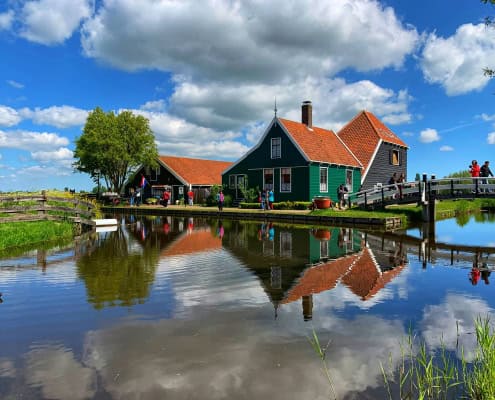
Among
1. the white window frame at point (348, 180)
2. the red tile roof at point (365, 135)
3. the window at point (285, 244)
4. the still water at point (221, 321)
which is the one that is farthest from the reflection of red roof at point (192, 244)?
the red tile roof at point (365, 135)

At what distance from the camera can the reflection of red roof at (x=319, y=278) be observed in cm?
707

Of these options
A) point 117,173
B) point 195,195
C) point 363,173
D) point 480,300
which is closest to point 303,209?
point 363,173

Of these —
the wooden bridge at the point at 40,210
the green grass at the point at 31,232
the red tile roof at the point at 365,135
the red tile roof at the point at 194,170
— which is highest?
the red tile roof at the point at 365,135

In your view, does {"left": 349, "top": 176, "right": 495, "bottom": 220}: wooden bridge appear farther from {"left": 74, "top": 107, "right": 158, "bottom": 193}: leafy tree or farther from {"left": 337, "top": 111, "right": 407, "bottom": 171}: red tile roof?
{"left": 74, "top": 107, "right": 158, "bottom": 193}: leafy tree

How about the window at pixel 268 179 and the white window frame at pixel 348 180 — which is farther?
the white window frame at pixel 348 180

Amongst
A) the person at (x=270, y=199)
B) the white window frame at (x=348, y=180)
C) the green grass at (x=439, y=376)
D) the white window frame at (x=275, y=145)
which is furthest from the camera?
the white window frame at (x=348, y=180)

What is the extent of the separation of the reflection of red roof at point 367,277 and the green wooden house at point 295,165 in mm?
17953

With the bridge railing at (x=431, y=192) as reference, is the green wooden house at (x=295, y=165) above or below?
above

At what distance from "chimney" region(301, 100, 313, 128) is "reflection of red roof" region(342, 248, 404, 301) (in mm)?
23003

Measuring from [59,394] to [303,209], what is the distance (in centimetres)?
2439

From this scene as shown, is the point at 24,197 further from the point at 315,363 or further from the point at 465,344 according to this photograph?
the point at 465,344

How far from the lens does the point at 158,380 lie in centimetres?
395

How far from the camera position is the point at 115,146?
1745 inches

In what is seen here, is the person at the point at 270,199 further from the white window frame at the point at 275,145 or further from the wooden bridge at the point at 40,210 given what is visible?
the wooden bridge at the point at 40,210
